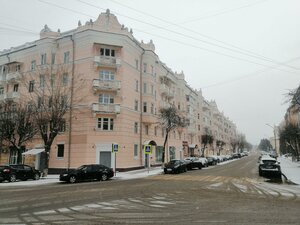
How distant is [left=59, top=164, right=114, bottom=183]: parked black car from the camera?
2253 cm

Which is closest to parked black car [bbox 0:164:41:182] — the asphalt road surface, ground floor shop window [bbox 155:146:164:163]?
the asphalt road surface

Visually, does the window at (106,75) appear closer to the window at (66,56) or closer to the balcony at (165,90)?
the window at (66,56)

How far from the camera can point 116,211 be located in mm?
9656

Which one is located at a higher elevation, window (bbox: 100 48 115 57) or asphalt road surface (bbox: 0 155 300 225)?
window (bbox: 100 48 115 57)

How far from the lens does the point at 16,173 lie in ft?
80.0

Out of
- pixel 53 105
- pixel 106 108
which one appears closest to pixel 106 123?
pixel 106 108

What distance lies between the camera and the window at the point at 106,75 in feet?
113

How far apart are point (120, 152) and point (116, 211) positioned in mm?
23686

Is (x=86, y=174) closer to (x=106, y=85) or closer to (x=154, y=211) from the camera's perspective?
(x=106, y=85)

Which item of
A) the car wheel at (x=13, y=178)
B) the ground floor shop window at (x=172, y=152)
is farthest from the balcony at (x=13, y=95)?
the ground floor shop window at (x=172, y=152)

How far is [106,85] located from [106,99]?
74.4 inches

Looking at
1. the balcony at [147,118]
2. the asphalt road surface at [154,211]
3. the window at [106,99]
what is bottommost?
the asphalt road surface at [154,211]

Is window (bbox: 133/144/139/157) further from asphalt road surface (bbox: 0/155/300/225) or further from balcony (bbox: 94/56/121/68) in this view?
asphalt road surface (bbox: 0/155/300/225)

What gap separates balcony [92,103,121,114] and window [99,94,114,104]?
4.54 ft
